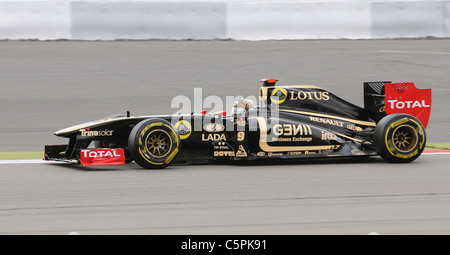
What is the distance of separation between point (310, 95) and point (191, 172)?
202 cm

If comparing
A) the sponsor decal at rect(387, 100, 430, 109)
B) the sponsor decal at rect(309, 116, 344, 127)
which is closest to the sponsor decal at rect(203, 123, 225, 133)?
the sponsor decal at rect(309, 116, 344, 127)

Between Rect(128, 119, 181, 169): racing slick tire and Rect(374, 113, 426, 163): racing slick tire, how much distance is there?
2.46 metres

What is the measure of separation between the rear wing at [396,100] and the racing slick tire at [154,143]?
2675 millimetres

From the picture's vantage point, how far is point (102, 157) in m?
Result: 8.23

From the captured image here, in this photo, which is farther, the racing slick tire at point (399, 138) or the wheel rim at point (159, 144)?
the racing slick tire at point (399, 138)

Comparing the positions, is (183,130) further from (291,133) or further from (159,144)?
(291,133)

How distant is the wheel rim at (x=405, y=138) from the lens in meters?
8.73

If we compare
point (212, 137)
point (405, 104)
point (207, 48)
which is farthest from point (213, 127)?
point (207, 48)

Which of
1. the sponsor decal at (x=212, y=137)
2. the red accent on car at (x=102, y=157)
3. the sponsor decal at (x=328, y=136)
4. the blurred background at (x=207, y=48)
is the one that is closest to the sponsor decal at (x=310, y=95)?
the sponsor decal at (x=328, y=136)

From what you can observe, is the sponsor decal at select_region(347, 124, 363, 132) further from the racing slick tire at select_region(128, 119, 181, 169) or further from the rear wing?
the racing slick tire at select_region(128, 119, 181, 169)

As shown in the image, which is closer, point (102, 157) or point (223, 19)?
point (102, 157)

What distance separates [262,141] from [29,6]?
10.3m

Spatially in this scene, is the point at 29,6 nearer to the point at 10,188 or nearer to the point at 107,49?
the point at 107,49

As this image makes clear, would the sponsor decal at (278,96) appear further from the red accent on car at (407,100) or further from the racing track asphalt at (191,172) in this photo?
the red accent on car at (407,100)
